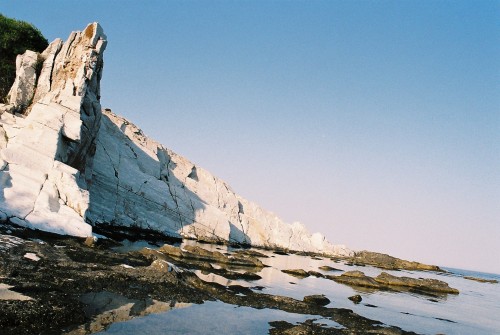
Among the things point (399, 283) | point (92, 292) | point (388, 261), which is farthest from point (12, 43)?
point (388, 261)

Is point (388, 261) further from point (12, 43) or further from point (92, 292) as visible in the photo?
point (92, 292)

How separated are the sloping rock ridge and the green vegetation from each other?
5296mm

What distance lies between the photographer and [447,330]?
53.7 feet

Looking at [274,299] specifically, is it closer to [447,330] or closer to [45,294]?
[447,330]

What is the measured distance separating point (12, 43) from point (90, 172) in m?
21.2

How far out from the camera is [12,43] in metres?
43.6

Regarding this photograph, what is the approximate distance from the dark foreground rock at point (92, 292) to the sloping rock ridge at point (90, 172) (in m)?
4.82

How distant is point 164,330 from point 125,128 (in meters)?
52.4

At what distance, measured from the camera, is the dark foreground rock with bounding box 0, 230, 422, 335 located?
8281mm

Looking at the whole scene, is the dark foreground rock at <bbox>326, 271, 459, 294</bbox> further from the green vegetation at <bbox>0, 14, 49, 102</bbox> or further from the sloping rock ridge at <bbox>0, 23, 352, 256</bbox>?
the green vegetation at <bbox>0, 14, 49, 102</bbox>

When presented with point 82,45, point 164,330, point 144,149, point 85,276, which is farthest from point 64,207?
point 144,149

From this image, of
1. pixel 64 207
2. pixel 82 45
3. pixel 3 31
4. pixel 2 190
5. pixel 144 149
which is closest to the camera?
pixel 2 190

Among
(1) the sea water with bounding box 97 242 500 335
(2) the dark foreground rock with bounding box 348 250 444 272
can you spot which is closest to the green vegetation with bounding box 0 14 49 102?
(1) the sea water with bounding box 97 242 500 335

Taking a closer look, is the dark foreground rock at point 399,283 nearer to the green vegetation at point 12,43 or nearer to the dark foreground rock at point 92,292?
the dark foreground rock at point 92,292
